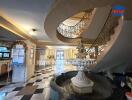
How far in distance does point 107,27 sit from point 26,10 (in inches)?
104

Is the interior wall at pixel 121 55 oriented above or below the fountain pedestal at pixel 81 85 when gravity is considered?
above

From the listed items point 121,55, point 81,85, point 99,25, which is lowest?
point 81,85

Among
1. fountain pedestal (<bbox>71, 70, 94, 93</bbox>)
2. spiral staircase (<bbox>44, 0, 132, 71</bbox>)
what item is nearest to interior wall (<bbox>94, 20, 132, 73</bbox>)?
spiral staircase (<bbox>44, 0, 132, 71</bbox>)

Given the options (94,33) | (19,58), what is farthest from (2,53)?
(94,33)

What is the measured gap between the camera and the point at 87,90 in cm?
327

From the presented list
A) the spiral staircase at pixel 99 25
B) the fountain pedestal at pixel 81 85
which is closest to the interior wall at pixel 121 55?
the spiral staircase at pixel 99 25

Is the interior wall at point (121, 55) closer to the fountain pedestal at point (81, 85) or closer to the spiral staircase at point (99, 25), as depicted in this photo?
the spiral staircase at point (99, 25)

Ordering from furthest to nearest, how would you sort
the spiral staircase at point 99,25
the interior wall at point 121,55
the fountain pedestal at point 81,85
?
the fountain pedestal at point 81,85 → the interior wall at point 121,55 → the spiral staircase at point 99,25

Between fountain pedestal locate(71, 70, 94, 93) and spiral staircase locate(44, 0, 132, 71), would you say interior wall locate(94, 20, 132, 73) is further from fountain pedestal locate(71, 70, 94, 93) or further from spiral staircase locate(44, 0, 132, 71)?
fountain pedestal locate(71, 70, 94, 93)

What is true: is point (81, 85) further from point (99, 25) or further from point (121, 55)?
point (99, 25)

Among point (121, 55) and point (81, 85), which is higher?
point (121, 55)

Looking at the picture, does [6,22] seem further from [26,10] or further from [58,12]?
[58,12]

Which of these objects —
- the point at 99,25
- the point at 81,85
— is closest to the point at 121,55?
the point at 99,25

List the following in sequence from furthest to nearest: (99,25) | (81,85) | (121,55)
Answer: (99,25) → (121,55) → (81,85)
